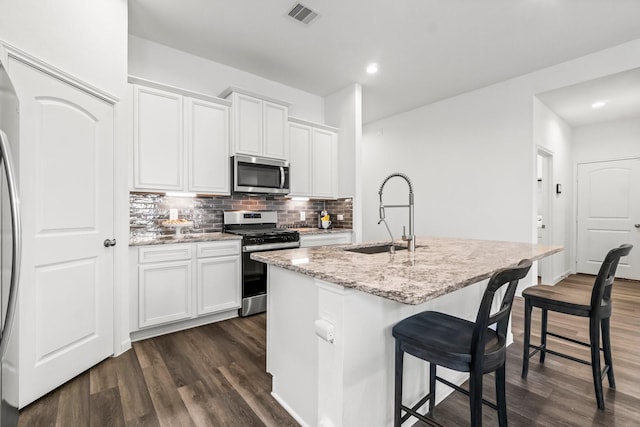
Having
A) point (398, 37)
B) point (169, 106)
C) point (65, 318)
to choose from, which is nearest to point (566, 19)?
point (398, 37)

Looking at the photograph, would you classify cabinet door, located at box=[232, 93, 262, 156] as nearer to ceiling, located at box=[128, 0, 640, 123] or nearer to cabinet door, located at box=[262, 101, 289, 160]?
cabinet door, located at box=[262, 101, 289, 160]

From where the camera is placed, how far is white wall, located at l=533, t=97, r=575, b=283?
4.05 meters

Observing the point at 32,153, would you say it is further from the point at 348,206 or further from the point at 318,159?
the point at 348,206

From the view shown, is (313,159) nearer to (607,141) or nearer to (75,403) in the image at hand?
(75,403)

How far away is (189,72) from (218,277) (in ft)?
7.81

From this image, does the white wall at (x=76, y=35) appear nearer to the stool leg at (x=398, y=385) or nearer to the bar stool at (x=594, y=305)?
the stool leg at (x=398, y=385)

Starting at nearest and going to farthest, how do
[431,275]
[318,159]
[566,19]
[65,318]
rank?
[431,275] < [65,318] < [566,19] < [318,159]

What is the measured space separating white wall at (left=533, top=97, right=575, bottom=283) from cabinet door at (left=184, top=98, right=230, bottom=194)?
152 inches

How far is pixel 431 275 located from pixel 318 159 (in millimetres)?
3266

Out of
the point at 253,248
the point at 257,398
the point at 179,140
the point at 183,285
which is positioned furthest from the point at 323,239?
the point at 257,398

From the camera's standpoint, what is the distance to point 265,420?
163 cm

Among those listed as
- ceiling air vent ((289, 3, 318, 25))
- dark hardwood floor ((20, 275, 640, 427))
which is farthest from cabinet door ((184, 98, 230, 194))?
dark hardwood floor ((20, 275, 640, 427))

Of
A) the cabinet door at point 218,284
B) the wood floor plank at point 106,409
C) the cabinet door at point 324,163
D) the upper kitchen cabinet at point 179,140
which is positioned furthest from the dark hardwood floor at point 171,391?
the cabinet door at point 324,163

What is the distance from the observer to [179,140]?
3.04 m
